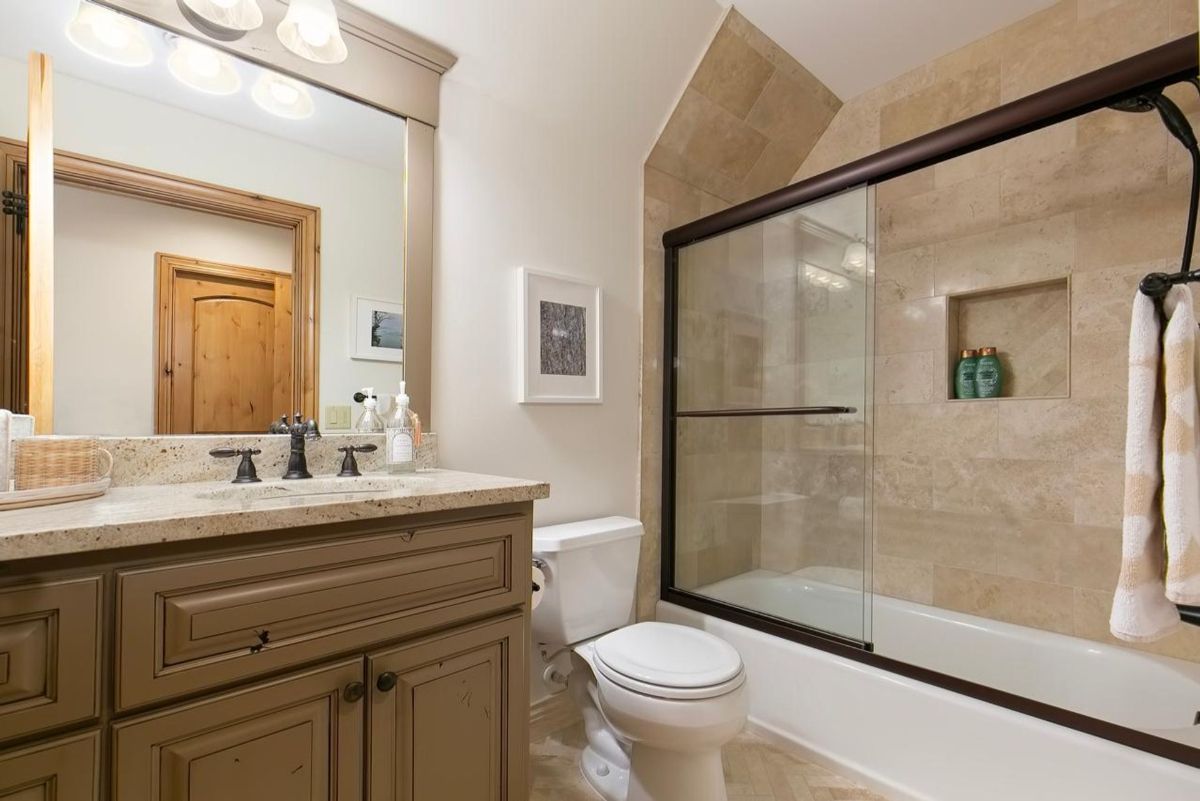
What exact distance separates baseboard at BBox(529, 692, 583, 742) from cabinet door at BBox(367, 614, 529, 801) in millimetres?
752

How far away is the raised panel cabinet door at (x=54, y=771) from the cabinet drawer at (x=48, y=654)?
27mm

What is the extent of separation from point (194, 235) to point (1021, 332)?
2656 millimetres

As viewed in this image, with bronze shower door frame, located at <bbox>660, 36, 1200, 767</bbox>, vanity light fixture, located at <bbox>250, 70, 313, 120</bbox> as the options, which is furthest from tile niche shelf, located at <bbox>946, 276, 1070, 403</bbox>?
vanity light fixture, located at <bbox>250, 70, 313, 120</bbox>

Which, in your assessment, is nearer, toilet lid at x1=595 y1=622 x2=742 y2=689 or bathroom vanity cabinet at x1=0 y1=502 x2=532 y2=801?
bathroom vanity cabinet at x1=0 y1=502 x2=532 y2=801

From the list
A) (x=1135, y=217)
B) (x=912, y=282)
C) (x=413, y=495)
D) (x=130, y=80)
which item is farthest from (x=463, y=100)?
(x=1135, y=217)

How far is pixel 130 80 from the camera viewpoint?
1260mm

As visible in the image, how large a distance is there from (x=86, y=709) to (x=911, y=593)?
2.51 m

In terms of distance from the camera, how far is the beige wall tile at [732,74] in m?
2.08

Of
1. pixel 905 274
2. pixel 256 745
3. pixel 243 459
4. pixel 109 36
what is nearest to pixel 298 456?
pixel 243 459

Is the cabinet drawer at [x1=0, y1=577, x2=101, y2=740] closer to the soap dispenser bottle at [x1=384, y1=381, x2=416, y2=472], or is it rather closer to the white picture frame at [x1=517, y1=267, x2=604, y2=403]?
the soap dispenser bottle at [x1=384, y1=381, x2=416, y2=472]

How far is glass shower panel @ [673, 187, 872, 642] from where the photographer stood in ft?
6.27

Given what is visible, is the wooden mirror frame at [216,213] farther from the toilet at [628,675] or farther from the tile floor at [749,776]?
the tile floor at [749,776]

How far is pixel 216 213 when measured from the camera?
1.36m

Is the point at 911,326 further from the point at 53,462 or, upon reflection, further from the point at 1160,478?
the point at 53,462
